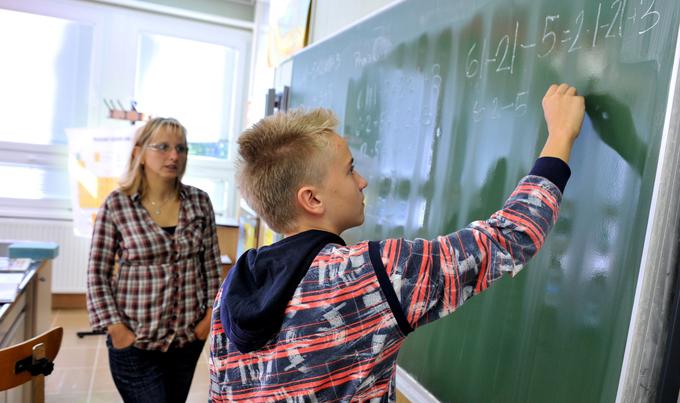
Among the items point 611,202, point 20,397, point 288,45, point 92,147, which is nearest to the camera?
point 611,202

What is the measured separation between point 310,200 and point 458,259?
11.0 inches

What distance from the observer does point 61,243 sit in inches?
173

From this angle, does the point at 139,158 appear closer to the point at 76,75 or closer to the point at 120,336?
the point at 120,336

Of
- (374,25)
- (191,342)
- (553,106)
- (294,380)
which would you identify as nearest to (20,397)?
(191,342)

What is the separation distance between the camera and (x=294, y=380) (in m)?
0.84

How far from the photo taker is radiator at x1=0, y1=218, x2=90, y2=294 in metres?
4.29

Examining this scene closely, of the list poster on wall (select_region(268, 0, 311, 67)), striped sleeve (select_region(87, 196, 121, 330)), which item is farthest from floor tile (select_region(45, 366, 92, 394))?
poster on wall (select_region(268, 0, 311, 67))

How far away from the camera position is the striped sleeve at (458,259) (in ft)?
2.63

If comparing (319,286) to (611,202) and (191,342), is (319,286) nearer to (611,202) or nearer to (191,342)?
(611,202)

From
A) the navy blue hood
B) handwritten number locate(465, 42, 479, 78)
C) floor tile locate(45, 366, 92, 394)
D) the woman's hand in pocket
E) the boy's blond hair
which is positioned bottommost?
floor tile locate(45, 366, 92, 394)

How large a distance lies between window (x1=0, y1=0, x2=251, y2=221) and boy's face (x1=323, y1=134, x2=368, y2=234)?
4.16m

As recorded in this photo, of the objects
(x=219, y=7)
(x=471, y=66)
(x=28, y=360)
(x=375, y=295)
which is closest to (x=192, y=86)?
(x=219, y=7)

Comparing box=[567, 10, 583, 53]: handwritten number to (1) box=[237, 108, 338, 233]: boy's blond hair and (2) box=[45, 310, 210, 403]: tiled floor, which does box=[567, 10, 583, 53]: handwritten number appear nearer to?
(1) box=[237, 108, 338, 233]: boy's blond hair

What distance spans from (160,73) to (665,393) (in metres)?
4.71
